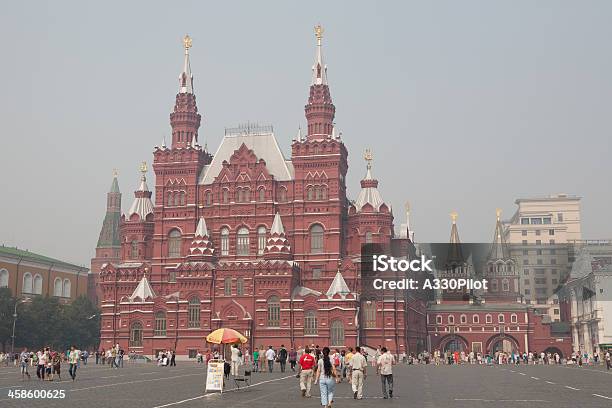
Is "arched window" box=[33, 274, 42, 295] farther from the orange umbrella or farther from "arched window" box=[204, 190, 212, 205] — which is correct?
→ the orange umbrella

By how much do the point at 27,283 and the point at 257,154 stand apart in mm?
50163

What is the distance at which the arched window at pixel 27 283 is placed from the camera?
115500 mm

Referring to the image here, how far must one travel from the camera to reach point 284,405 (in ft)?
76.1

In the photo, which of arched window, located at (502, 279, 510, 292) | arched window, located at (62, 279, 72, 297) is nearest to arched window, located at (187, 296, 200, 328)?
arched window, located at (62, 279, 72, 297)

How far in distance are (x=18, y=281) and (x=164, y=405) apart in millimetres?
98840

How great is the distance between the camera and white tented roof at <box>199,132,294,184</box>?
86.9m

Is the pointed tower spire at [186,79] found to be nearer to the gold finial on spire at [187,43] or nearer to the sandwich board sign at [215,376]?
the gold finial on spire at [187,43]

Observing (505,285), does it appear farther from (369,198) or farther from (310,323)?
(310,323)

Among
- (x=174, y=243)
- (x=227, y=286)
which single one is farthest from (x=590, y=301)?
(x=174, y=243)

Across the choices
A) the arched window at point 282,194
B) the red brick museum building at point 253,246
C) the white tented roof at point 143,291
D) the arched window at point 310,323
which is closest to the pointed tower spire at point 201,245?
the red brick museum building at point 253,246

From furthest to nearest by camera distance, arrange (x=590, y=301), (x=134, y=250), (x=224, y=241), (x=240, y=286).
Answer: (x=590, y=301) → (x=134, y=250) → (x=224, y=241) → (x=240, y=286)

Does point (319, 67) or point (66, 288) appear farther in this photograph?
point (66, 288)

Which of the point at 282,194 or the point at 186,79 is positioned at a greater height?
the point at 186,79

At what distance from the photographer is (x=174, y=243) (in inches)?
3447
